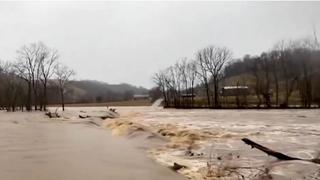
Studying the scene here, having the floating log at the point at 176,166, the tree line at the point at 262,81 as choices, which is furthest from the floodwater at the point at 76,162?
the tree line at the point at 262,81

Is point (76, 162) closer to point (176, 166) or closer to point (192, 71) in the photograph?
point (176, 166)

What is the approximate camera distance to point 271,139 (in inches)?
971

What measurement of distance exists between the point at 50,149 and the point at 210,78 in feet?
313

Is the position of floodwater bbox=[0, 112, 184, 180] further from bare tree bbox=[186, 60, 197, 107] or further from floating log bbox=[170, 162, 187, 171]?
bare tree bbox=[186, 60, 197, 107]

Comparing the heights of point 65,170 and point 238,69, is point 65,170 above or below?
below

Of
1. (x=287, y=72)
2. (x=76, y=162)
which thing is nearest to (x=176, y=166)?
(x=76, y=162)

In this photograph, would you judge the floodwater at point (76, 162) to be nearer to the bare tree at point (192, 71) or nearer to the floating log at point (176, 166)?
the floating log at point (176, 166)

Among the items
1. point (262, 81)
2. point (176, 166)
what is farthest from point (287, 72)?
point (176, 166)

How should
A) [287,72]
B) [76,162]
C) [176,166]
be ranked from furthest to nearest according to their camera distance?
[287,72], [76,162], [176,166]

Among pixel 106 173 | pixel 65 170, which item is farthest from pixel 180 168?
pixel 65 170

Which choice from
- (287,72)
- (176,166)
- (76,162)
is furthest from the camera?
(287,72)

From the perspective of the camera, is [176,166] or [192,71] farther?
[192,71]

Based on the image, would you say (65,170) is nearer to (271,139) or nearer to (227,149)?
(227,149)

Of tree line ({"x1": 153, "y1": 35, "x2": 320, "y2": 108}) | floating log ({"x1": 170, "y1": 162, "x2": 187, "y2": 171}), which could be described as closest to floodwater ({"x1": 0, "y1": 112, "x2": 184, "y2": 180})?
floating log ({"x1": 170, "y1": 162, "x2": 187, "y2": 171})
